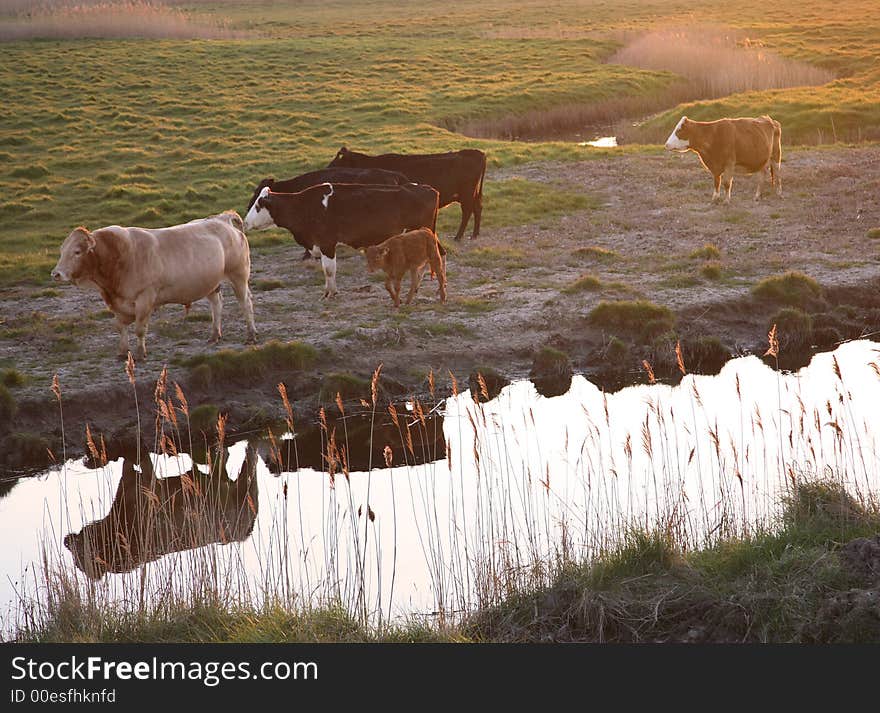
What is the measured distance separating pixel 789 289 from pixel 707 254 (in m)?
2.00

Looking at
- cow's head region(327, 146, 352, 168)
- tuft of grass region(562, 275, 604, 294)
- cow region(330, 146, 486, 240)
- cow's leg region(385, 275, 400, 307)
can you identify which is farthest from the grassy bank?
cow's head region(327, 146, 352, 168)

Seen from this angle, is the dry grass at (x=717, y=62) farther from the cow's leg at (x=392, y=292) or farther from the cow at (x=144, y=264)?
the cow at (x=144, y=264)

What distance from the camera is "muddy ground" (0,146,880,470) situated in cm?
1208

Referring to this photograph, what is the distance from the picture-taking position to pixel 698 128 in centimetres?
2059

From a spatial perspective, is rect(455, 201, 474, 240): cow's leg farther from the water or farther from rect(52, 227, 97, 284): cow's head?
rect(52, 227, 97, 284): cow's head

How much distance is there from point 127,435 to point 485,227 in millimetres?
9511

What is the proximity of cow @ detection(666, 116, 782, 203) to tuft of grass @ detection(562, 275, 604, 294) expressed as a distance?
6329mm

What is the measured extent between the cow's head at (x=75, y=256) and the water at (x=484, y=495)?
2080mm

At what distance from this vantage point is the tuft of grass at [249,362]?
39.6 feet

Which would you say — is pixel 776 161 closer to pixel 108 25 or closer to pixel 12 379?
pixel 12 379

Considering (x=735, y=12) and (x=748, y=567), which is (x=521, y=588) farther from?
(x=735, y=12)

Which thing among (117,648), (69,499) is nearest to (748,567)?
(117,648)

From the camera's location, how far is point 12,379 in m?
11.9

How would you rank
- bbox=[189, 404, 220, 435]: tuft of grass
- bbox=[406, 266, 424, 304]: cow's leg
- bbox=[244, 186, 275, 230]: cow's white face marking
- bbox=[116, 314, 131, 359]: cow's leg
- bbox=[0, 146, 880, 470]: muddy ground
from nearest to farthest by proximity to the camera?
1. bbox=[189, 404, 220, 435]: tuft of grass
2. bbox=[0, 146, 880, 470]: muddy ground
3. bbox=[116, 314, 131, 359]: cow's leg
4. bbox=[406, 266, 424, 304]: cow's leg
5. bbox=[244, 186, 275, 230]: cow's white face marking
